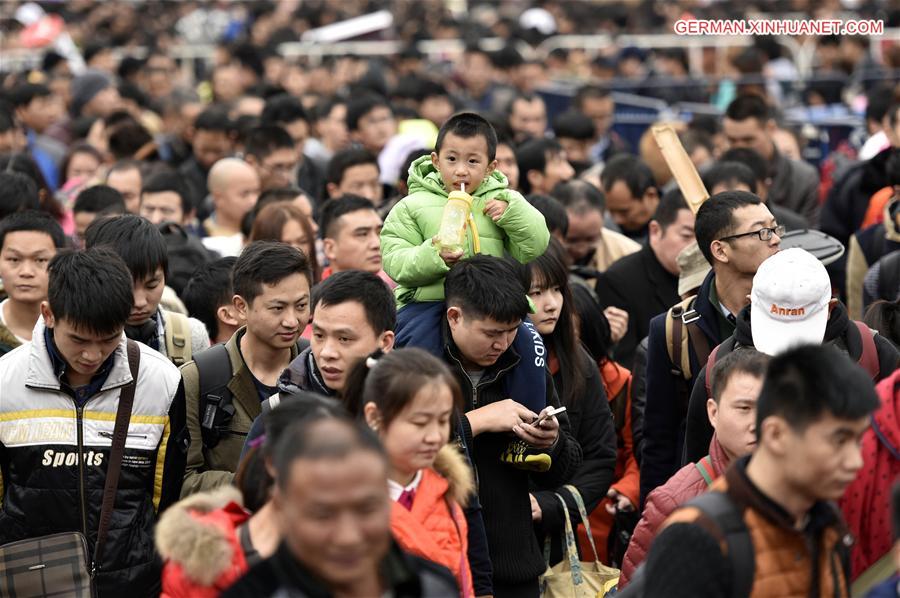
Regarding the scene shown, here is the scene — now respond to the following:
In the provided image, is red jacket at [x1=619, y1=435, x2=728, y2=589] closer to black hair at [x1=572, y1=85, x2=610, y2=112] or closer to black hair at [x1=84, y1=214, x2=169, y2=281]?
black hair at [x1=84, y1=214, x2=169, y2=281]

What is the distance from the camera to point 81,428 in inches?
200

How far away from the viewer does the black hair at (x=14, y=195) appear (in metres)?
7.88

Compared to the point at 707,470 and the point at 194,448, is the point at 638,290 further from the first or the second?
the point at 194,448

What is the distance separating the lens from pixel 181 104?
49.1 feet

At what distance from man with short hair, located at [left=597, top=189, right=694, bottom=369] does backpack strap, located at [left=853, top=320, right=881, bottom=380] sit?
2.34m

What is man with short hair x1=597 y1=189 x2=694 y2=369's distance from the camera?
748cm

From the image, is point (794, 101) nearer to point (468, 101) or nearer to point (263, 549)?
point (468, 101)

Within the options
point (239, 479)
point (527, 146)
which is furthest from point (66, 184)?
point (239, 479)

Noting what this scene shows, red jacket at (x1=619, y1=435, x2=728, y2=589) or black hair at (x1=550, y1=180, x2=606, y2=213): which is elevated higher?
black hair at (x1=550, y1=180, x2=606, y2=213)

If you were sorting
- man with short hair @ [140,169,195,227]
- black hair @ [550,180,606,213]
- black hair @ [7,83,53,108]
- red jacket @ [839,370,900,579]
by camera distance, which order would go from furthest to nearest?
1. black hair @ [7,83,53,108]
2. man with short hair @ [140,169,195,227]
3. black hair @ [550,180,606,213]
4. red jacket @ [839,370,900,579]

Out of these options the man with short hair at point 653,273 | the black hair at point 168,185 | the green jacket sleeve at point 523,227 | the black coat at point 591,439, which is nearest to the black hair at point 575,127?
the black hair at point 168,185

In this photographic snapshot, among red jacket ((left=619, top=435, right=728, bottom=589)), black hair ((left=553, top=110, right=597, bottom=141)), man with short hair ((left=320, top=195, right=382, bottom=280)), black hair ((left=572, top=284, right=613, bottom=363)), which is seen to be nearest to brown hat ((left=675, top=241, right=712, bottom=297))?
black hair ((left=572, top=284, right=613, bottom=363))

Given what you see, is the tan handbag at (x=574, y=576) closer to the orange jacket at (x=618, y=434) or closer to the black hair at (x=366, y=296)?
the orange jacket at (x=618, y=434)

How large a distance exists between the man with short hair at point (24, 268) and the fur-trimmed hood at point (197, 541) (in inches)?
106
